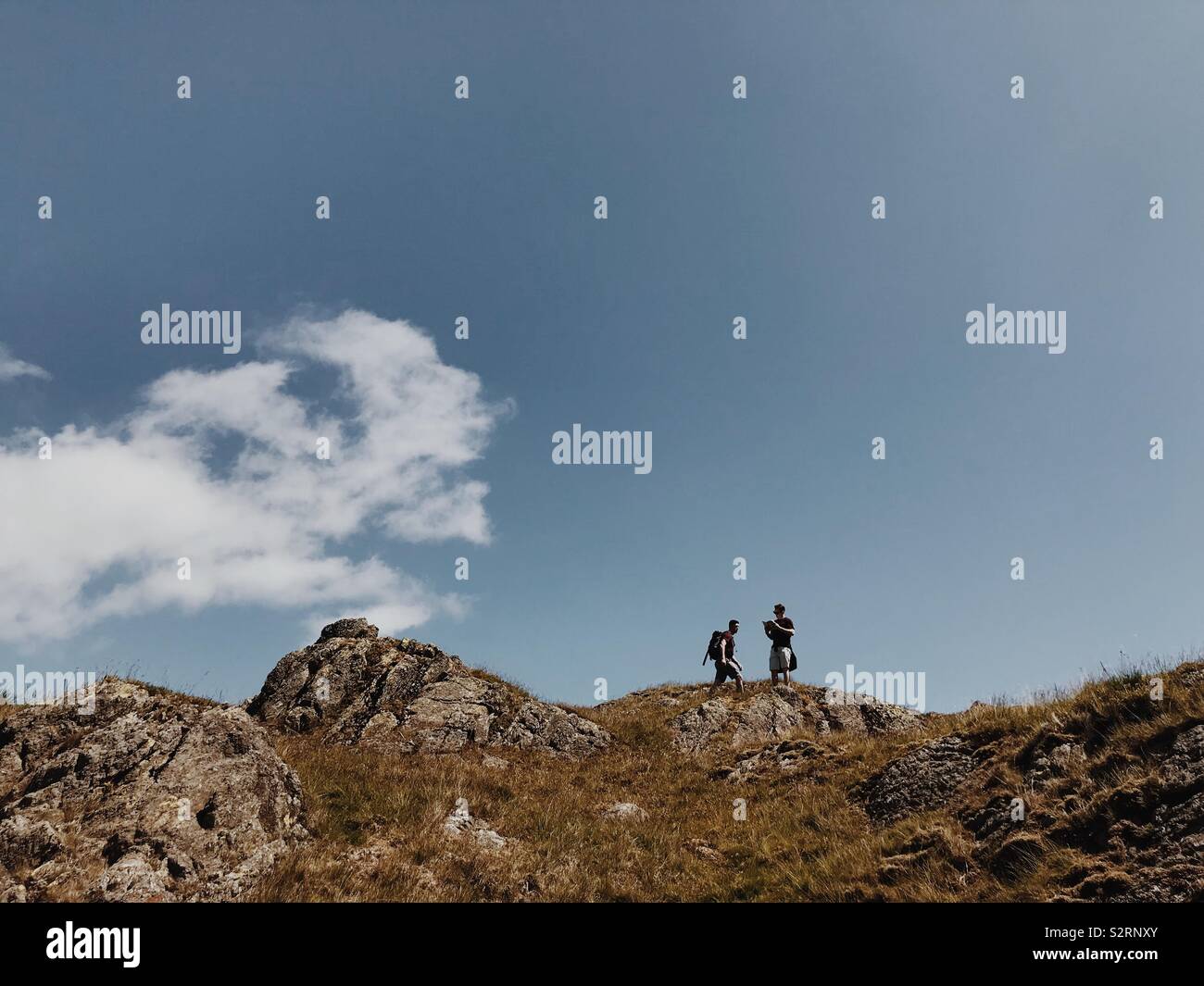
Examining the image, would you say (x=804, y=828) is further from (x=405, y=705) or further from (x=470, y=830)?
(x=405, y=705)

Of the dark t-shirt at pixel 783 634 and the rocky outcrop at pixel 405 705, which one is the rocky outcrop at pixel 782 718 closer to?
the dark t-shirt at pixel 783 634

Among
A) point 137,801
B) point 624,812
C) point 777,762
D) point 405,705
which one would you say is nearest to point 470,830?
point 624,812

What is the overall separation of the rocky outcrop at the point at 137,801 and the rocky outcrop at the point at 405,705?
25.5 feet

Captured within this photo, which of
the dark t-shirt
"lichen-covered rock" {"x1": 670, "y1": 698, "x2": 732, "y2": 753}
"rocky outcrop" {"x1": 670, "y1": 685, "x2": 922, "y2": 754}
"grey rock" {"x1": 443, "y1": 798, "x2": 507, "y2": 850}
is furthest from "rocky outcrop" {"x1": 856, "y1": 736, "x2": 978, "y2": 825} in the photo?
the dark t-shirt

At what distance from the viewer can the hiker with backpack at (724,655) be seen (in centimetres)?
2744

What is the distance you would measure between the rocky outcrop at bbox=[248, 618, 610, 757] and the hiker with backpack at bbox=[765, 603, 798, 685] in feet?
26.4

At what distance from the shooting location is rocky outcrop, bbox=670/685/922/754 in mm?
22094

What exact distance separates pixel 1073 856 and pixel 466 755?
1481cm

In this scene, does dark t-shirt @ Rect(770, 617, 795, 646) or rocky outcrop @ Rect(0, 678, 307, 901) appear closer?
rocky outcrop @ Rect(0, 678, 307, 901)

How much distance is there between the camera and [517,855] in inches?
468

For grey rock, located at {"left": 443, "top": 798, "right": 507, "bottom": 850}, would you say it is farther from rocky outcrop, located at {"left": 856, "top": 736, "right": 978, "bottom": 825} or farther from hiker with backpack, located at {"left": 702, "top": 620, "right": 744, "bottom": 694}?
hiker with backpack, located at {"left": 702, "top": 620, "right": 744, "bottom": 694}

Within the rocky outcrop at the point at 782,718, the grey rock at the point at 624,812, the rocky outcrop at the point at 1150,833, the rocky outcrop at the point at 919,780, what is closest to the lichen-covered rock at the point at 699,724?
the rocky outcrop at the point at 782,718
